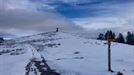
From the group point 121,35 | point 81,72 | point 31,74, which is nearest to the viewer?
point 31,74

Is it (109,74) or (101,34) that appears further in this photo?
(101,34)

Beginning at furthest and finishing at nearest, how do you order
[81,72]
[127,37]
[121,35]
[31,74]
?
1. [127,37]
2. [121,35]
3. [81,72]
4. [31,74]

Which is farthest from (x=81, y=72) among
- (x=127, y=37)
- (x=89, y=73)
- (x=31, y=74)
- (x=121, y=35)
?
(x=127, y=37)

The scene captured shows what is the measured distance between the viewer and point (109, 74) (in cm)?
2444

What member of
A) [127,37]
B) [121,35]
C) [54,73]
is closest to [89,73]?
[54,73]

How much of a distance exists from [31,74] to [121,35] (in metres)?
83.8

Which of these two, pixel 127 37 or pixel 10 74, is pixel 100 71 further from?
pixel 127 37

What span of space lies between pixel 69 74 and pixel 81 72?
1.78 m

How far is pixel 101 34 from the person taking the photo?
390ft

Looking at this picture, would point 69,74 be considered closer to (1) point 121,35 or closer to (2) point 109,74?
(2) point 109,74

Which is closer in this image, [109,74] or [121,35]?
[109,74]

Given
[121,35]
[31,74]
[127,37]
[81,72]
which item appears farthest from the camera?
[127,37]

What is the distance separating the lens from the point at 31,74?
23.2m

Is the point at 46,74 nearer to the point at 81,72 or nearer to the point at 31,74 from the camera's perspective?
the point at 31,74
